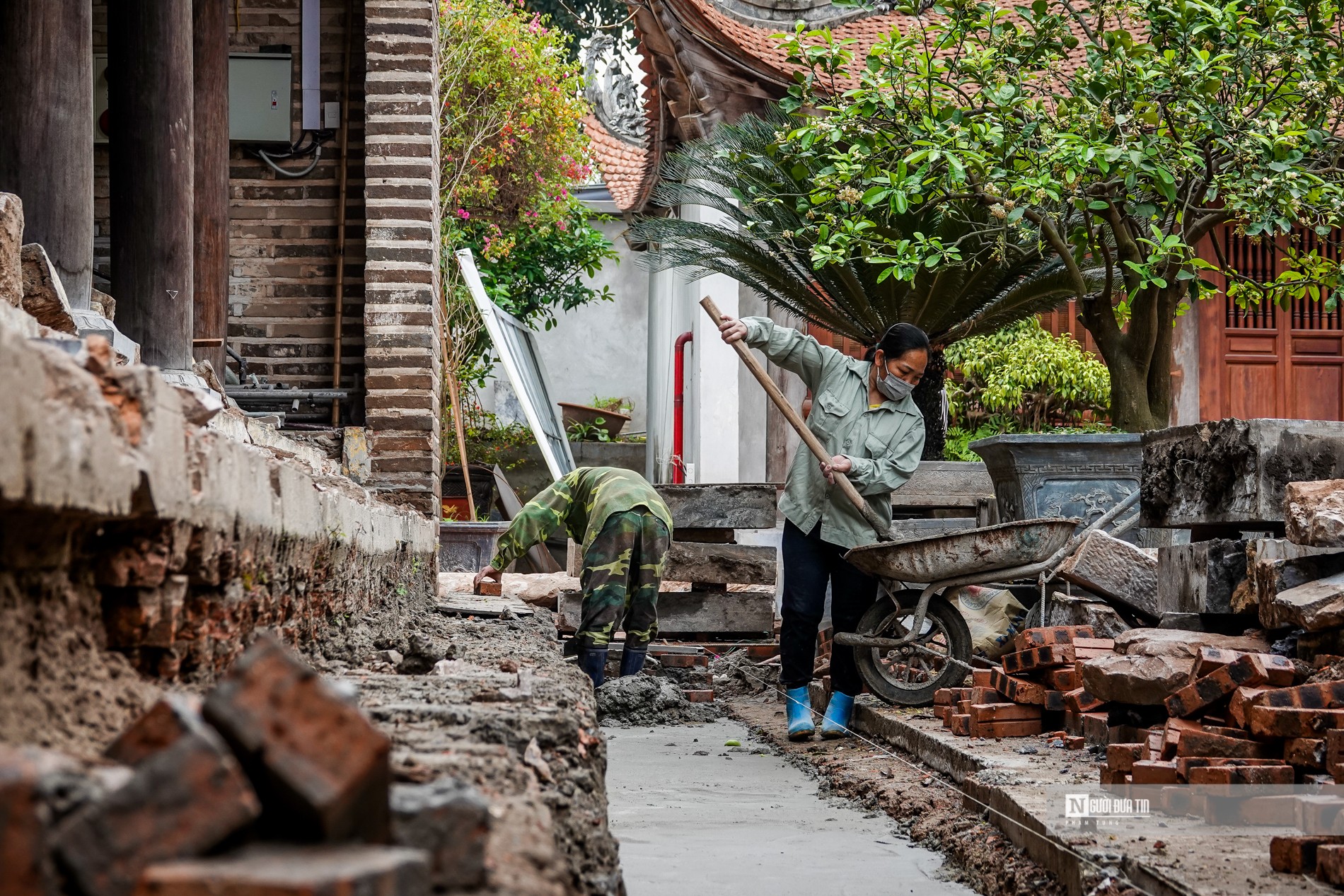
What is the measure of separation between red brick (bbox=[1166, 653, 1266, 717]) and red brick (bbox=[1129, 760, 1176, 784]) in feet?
0.88

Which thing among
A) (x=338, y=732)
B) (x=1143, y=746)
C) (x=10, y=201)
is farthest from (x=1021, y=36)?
(x=338, y=732)

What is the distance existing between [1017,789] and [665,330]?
11.6 metres

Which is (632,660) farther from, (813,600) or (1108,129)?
(1108,129)

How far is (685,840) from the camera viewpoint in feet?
11.8

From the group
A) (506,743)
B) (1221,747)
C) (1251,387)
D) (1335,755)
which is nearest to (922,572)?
(1221,747)

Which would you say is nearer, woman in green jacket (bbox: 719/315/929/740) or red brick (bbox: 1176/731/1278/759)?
red brick (bbox: 1176/731/1278/759)

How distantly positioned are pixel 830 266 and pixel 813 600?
162 inches

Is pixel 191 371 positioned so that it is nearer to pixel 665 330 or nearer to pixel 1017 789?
pixel 1017 789

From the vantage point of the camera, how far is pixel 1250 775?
3.08m

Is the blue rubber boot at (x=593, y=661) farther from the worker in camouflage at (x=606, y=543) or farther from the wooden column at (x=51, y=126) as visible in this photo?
the wooden column at (x=51, y=126)

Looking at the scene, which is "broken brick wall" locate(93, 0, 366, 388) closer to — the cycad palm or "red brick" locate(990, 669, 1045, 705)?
the cycad palm

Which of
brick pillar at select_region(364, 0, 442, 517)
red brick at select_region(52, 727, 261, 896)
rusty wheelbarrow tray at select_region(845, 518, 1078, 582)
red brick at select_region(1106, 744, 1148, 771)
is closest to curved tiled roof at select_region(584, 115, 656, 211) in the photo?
brick pillar at select_region(364, 0, 442, 517)

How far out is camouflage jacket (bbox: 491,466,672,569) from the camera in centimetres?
546

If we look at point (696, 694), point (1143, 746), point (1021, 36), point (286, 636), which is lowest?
point (696, 694)
